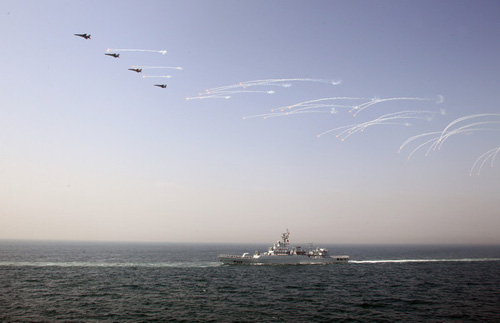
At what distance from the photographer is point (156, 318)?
45.2m

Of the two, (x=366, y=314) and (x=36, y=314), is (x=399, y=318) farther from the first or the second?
(x=36, y=314)

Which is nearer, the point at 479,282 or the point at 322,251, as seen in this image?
the point at 479,282

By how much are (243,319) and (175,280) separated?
3642 cm

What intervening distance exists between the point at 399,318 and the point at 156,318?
34359mm

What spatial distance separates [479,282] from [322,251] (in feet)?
178

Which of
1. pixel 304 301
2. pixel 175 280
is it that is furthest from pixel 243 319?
pixel 175 280

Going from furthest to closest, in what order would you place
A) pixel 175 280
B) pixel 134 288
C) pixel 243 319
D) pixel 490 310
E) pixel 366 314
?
pixel 175 280 → pixel 134 288 → pixel 490 310 → pixel 366 314 → pixel 243 319

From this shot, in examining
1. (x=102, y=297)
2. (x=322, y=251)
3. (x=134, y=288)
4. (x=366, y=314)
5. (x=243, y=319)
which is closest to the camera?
(x=243, y=319)

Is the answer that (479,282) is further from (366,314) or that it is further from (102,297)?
(102,297)

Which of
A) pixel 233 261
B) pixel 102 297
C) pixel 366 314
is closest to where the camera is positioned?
pixel 366 314

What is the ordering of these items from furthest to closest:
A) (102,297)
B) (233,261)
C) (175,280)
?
(233,261) < (175,280) < (102,297)

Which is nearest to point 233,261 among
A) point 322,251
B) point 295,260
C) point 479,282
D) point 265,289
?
point 295,260

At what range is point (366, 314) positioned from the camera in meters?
48.9

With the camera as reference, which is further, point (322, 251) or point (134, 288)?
point (322, 251)
